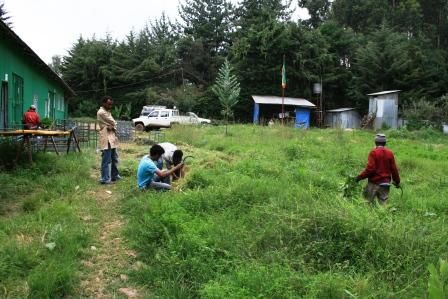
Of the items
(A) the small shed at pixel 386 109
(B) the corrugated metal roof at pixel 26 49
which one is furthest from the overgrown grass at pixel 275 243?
(A) the small shed at pixel 386 109

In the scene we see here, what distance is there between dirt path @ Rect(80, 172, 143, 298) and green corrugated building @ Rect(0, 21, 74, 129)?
6.27 metres

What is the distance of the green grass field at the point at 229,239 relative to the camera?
4.24 m

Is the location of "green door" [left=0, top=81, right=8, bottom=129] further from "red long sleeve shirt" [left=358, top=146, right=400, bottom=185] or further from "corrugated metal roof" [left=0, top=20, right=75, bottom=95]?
"red long sleeve shirt" [left=358, top=146, right=400, bottom=185]

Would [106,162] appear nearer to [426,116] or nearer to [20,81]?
[20,81]

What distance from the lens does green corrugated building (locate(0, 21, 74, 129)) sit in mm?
13148

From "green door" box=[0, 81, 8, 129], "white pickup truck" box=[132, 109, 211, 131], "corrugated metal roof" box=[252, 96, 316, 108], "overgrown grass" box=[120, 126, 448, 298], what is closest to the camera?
"overgrown grass" box=[120, 126, 448, 298]

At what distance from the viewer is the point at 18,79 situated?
50.5 ft

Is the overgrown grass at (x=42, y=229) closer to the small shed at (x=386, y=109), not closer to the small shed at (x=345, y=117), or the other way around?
the small shed at (x=386, y=109)

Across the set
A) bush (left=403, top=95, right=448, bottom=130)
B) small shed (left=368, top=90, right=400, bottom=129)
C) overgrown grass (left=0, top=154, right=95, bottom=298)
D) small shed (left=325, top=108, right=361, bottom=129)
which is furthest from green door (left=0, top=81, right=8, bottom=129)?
small shed (left=325, top=108, right=361, bottom=129)

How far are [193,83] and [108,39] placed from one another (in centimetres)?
1167

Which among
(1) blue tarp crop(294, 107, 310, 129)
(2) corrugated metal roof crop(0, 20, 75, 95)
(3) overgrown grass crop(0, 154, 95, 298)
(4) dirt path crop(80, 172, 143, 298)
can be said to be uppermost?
(2) corrugated metal roof crop(0, 20, 75, 95)

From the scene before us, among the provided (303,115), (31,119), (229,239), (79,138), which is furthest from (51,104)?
(303,115)

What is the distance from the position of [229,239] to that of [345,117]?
34.7 meters

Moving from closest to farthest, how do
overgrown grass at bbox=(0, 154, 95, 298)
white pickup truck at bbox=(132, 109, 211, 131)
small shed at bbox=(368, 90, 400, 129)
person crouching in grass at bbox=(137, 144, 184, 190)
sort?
overgrown grass at bbox=(0, 154, 95, 298) < person crouching in grass at bbox=(137, 144, 184, 190) < white pickup truck at bbox=(132, 109, 211, 131) < small shed at bbox=(368, 90, 400, 129)
